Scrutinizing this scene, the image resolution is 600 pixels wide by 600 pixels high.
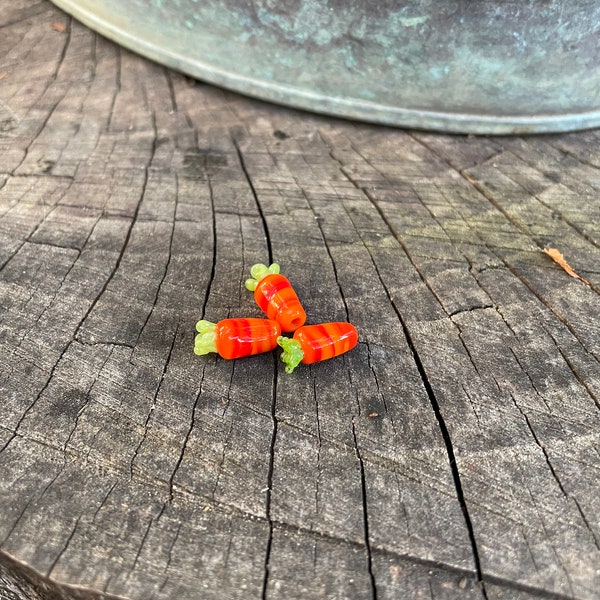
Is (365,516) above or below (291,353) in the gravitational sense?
below

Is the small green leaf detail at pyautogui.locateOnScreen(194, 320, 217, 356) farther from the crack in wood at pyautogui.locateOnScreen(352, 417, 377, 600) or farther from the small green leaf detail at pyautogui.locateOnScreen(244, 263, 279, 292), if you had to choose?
the crack in wood at pyautogui.locateOnScreen(352, 417, 377, 600)

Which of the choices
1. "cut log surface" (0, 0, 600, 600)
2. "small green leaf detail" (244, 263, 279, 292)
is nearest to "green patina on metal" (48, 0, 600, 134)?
"cut log surface" (0, 0, 600, 600)

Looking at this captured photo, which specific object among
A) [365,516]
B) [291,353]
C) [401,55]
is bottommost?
[365,516]

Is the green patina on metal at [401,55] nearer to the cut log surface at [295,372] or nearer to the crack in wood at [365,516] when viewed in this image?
the cut log surface at [295,372]

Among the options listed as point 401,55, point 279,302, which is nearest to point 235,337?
point 279,302

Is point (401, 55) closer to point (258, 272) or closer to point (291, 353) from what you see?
point (258, 272)

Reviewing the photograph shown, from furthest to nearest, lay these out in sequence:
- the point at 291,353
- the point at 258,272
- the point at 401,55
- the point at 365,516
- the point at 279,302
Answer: the point at 401,55
the point at 258,272
the point at 279,302
the point at 291,353
the point at 365,516

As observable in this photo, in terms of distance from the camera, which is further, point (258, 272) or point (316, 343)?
point (258, 272)
